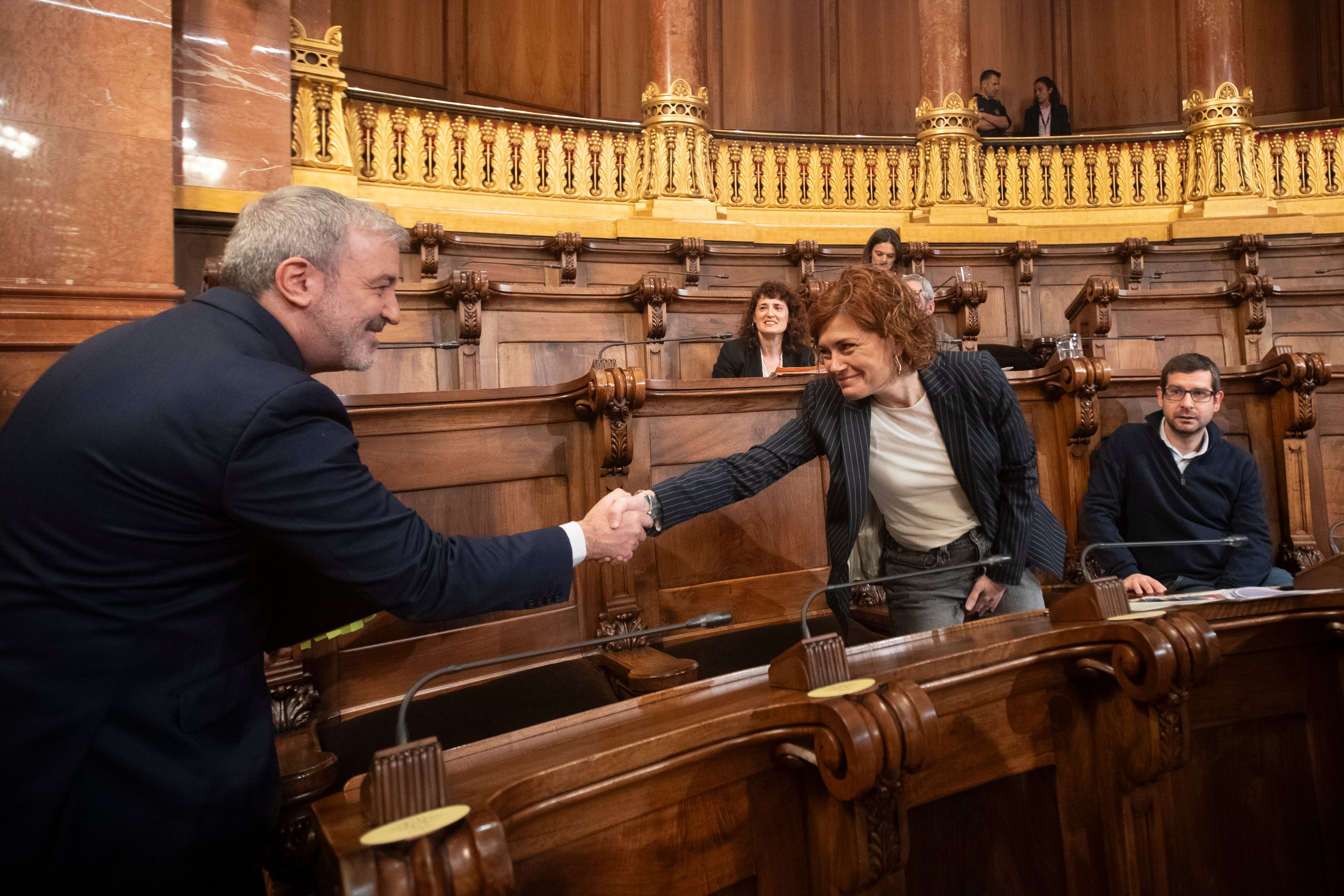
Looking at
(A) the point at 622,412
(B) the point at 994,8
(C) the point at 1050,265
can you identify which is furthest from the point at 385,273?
(B) the point at 994,8

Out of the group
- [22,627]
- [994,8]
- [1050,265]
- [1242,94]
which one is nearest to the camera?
[22,627]

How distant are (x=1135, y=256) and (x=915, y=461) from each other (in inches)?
190

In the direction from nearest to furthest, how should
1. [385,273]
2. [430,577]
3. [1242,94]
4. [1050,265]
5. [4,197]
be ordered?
[430,577], [385,273], [4,197], [1050,265], [1242,94]

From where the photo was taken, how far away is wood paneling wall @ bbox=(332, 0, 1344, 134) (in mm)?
7438

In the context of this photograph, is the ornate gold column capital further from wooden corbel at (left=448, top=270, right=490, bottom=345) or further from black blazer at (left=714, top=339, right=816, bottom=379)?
black blazer at (left=714, top=339, right=816, bottom=379)

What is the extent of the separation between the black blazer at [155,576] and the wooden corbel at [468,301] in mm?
2508

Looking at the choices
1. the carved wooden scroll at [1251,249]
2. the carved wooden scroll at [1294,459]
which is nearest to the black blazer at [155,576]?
the carved wooden scroll at [1294,459]

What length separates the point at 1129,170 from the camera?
6605 mm

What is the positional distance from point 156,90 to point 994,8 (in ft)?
26.3

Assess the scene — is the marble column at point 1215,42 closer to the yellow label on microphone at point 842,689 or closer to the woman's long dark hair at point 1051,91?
the woman's long dark hair at point 1051,91

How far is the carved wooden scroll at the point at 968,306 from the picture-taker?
3955 millimetres

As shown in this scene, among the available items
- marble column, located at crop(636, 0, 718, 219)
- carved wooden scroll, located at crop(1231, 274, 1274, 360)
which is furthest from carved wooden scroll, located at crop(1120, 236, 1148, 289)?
marble column, located at crop(636, 0, 718, 219)

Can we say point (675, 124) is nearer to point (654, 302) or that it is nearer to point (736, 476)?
point (654, 302)

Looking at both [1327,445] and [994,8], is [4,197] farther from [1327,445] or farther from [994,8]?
[994,8]
